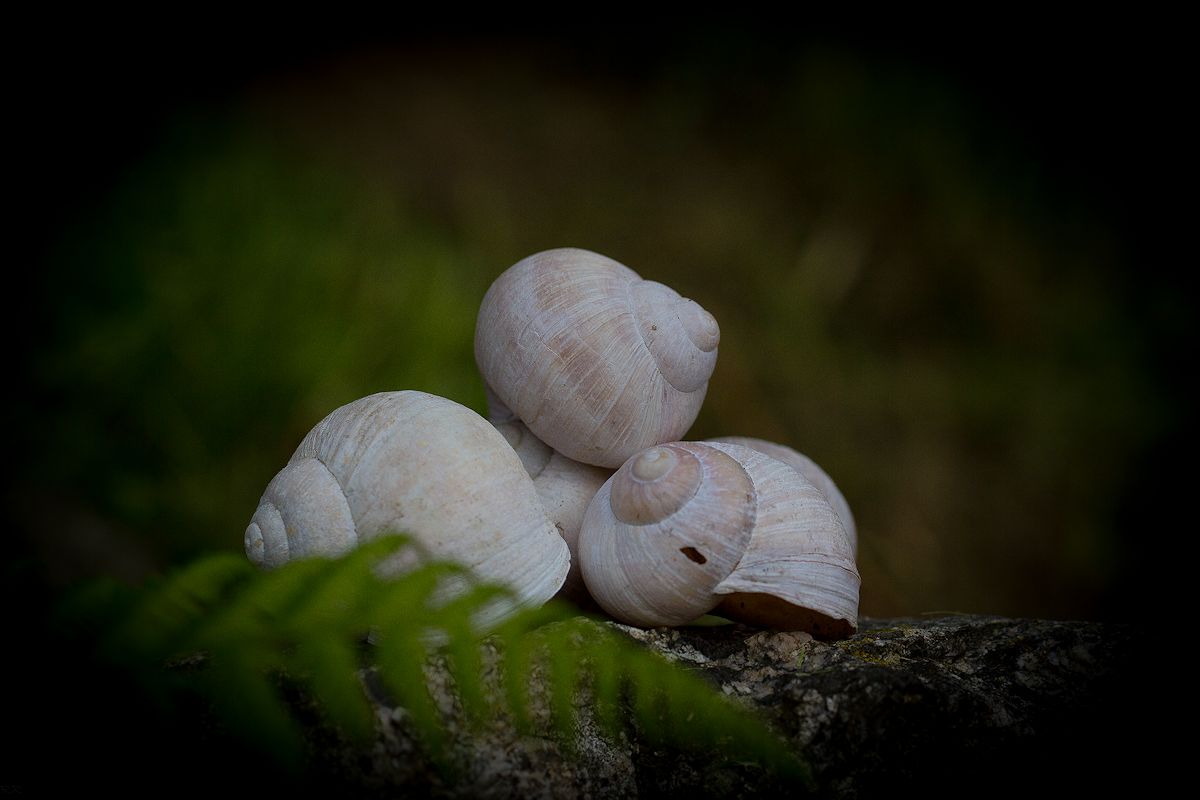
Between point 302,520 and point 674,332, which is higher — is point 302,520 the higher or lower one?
the lower one

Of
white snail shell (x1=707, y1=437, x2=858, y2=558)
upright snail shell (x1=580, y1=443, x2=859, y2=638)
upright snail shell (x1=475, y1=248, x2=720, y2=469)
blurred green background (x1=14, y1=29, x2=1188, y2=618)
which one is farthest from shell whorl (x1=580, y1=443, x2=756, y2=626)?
blurred green background (x1=14, y1=29, x2=1188, y2=618)

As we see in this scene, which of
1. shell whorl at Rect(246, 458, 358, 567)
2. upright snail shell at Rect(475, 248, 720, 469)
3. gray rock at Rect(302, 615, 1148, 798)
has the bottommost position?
gray rock at Rect(302, 615, 1148, 798)

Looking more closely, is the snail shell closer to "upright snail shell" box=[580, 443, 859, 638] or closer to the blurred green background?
"upright snail shell" box=[580, 443, 859, 638]

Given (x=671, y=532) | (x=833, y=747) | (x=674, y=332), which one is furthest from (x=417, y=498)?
(x=833, y=747)

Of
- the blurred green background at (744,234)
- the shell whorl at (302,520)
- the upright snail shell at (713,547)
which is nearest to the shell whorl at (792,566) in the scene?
the upright snail shell at (713,547)

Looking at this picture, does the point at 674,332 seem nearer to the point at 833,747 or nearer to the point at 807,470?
the point at 807,470

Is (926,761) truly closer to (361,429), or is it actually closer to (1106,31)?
(361,429)

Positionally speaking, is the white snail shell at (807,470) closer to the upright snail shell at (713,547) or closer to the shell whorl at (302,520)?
the upright snail shell at (713,547)
